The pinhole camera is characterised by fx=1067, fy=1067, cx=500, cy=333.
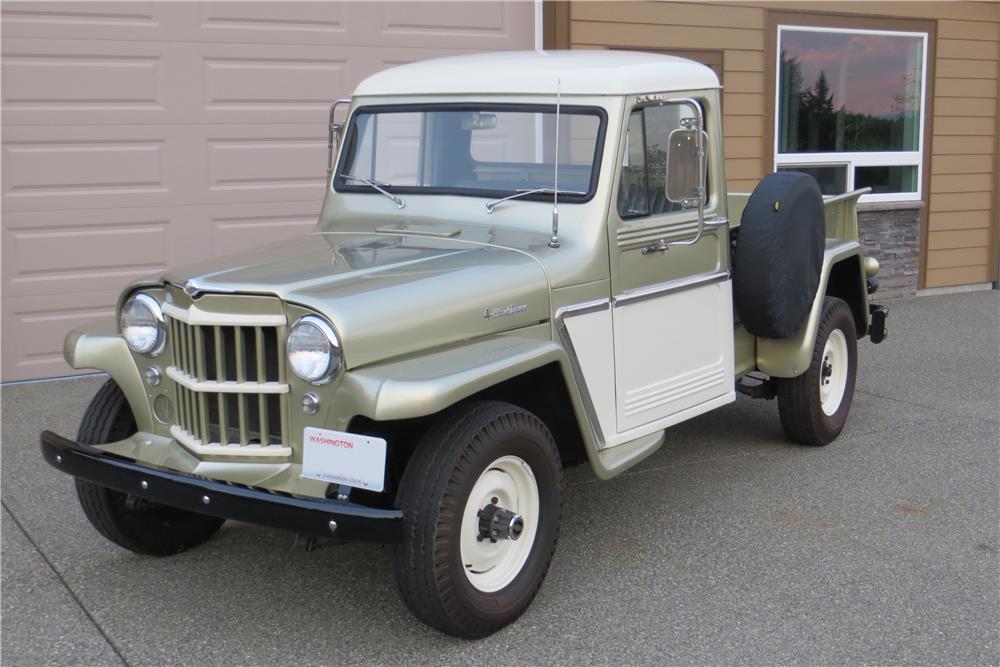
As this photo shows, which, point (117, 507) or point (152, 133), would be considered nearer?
point (117, 507)

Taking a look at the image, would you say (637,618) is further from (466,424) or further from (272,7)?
(272,7)

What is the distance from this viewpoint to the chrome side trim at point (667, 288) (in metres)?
4.16

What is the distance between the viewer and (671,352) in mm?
4414

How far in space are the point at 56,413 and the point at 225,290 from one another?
3.34m

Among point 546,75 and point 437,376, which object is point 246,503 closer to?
point 437,376

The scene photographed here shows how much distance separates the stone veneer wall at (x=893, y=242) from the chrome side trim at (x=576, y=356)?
6.96 m

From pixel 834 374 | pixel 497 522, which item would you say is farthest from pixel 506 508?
pixel 834 374

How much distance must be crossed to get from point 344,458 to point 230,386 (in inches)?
20.4

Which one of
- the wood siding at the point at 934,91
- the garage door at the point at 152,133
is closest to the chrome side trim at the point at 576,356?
the garage door at the point at 152,133

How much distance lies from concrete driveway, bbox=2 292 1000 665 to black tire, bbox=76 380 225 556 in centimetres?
12

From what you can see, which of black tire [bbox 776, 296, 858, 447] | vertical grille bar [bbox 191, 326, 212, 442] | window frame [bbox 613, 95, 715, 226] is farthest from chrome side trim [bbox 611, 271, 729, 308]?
vertical grille bar [bbox 191, 326, 212, 442]

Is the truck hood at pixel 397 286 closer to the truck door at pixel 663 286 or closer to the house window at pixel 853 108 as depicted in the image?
the truck door at pixel 663 286

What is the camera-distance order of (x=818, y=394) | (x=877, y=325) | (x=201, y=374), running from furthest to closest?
(x=877, y=325), (x=818, y=394), (x=201, y=374)

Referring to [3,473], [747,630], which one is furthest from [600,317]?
[3,473]
